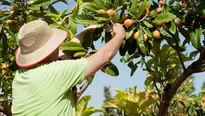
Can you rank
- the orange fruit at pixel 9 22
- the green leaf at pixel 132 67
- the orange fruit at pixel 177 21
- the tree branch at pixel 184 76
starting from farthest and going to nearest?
1. the green leaf at pixel 132 67
2. the orange fruit at pixel 9 22
3. the tree branch at pixel 184 76
4. the orange fruit at pixel 177 21

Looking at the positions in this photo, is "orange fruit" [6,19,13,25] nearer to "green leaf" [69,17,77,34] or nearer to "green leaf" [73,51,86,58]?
"green leaf" [69,17,77,34]

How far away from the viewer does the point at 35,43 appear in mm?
1914

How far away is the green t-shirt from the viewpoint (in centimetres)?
186

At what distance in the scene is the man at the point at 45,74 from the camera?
1.86m

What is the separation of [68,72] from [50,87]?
0.30 feet

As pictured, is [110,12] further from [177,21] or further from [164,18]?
[177,21]

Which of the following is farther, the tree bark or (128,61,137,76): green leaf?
(128,61,137,76): green leaf

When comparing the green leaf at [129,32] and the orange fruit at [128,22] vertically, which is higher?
the orange fruit at [128,22]

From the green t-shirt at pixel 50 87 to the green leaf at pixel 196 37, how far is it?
0.94m

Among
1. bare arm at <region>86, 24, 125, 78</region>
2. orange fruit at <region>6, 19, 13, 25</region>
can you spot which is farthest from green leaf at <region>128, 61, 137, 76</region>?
bare arm at <region>86, 24, 125, 78</region>

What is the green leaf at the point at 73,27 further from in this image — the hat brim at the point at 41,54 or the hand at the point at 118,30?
the hat brim at the point at 41,54

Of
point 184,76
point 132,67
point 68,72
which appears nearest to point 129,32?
point 68,72

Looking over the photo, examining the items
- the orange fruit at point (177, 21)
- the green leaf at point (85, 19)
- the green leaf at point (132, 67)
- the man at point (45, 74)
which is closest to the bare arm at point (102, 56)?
the man at point (45, 74)

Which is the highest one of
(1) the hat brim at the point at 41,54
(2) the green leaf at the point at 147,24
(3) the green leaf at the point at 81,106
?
(2) the green leaf at the point at 147,24
